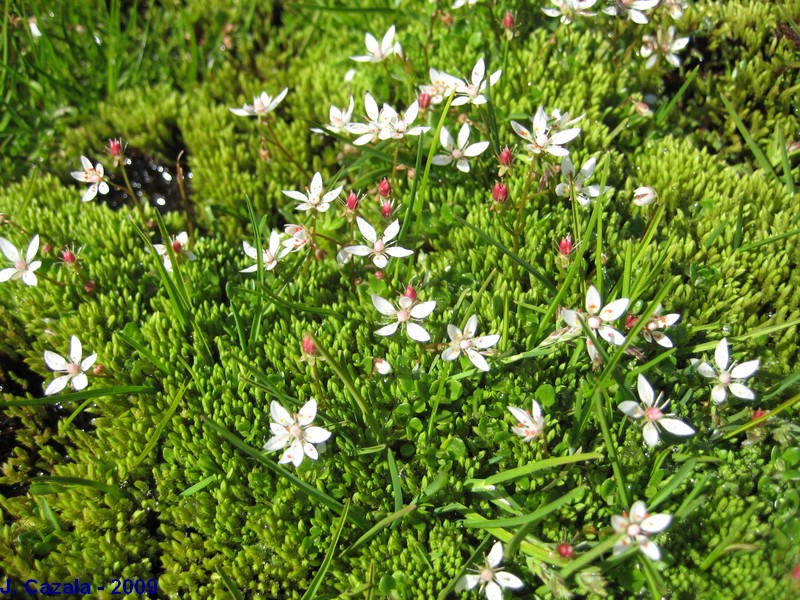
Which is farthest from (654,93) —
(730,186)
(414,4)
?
(414,4)

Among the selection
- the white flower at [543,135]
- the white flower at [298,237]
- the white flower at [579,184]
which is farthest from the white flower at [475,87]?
the white flower at [298,237]

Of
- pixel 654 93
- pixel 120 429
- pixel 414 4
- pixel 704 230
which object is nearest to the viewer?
pixel 120 429

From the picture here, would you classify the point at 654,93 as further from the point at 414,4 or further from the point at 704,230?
the point at 414,4

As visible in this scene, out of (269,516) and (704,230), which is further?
(704,230)

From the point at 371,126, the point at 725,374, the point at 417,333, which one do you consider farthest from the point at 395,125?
the point at 725,374

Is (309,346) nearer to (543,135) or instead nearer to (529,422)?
(529,422)

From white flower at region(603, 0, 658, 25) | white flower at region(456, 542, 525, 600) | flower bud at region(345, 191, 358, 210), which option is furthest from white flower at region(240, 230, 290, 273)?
white flower at region(603, 0, 658, 25)

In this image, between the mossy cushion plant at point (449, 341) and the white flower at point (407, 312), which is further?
the white flower at point (407, 312)

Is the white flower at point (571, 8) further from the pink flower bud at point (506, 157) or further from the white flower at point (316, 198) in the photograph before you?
the white flower at point (316, 198)
